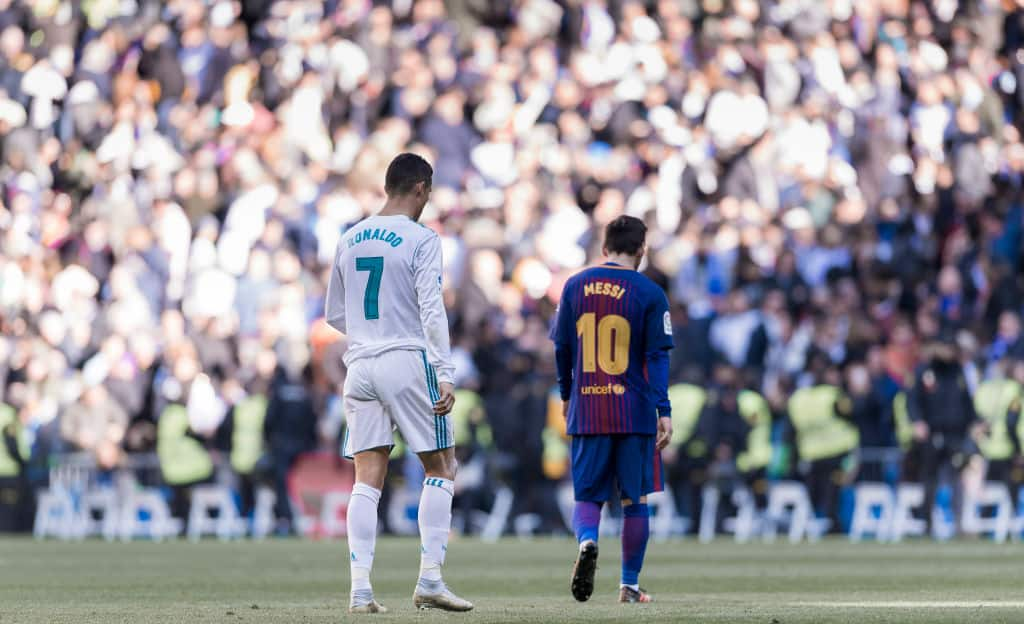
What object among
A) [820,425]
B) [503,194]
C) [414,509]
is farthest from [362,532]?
[503,194]

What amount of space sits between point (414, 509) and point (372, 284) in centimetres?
1424

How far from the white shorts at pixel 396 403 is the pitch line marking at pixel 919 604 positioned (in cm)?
220

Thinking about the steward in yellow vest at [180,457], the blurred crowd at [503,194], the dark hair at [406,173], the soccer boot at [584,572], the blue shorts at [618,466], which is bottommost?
the soccer boot at [584,572]

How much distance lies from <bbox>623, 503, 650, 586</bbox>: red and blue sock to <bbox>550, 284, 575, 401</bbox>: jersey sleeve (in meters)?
0.68

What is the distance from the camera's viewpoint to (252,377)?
2511cm

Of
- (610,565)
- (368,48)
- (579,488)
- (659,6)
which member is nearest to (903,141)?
(659,6)

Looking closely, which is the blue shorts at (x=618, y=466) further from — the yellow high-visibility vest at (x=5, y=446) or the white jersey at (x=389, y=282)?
the yellow high-visibility vest at (x=5, y=446)

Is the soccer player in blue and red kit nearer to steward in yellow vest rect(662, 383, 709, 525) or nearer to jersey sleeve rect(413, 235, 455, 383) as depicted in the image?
jersey sleeve rect(413, 235, 455, 383)

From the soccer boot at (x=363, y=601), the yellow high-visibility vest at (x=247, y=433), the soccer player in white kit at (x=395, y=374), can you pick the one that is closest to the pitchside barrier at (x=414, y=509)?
the yellow high-visibility vest at (x=247, y=433)

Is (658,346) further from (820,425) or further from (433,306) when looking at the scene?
(820,425)

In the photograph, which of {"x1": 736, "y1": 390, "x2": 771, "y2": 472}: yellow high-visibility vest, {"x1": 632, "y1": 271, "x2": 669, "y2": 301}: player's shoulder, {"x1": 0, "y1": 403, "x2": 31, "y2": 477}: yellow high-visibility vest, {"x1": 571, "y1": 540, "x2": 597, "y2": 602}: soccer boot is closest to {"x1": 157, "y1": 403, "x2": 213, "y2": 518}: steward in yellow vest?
{"x1": 0, "y1": 403, "x2": 31, "y2": 477}: yellow high-visibility vest

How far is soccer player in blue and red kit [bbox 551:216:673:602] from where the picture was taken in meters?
11.2

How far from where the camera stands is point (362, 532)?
10086mm

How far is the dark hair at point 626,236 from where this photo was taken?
11336mm
